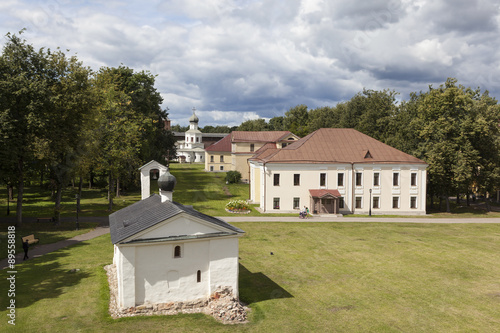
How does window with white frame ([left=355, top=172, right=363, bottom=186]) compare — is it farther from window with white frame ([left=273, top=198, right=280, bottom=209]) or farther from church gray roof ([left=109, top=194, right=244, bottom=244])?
church gray roof ([left=109, top=194, right=244, bottom=244])

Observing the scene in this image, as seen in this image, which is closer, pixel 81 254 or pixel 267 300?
pixel 267 300

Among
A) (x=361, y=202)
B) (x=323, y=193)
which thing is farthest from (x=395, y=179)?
(x=323, y=193)

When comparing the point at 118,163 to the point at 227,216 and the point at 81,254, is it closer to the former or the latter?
the point at 227,216

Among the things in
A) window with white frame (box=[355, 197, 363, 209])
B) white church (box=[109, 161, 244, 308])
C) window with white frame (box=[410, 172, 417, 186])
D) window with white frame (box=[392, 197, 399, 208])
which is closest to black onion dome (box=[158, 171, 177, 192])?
white church (box=[109, 161, 244, 308])

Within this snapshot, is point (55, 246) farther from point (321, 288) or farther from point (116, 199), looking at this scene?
point (116, 199)

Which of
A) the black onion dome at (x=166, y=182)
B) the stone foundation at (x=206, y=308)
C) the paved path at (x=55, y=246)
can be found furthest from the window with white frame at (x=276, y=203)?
the stone foundation at (x=206, y=308)

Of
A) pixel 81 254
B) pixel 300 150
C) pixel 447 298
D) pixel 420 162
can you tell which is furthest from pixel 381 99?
pixel 81 254
